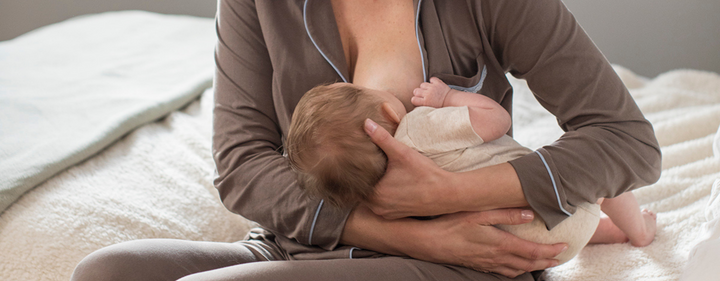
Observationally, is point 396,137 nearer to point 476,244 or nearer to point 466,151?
point 466,151

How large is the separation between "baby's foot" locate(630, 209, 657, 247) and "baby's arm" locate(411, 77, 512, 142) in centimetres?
45

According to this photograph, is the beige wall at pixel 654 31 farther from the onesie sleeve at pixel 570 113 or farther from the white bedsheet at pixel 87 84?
the white bedsheet at pixel 87 84

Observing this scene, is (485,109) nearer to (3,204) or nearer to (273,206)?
(273,206)

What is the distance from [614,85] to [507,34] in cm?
23

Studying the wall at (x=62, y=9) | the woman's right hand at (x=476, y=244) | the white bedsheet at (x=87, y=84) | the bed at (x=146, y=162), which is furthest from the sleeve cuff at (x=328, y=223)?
the wall at (x=62, y=9)

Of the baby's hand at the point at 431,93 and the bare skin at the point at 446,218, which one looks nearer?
the bare skin at the point at 446,218

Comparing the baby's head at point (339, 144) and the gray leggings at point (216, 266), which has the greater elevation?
the baby's head at point (339, 144)

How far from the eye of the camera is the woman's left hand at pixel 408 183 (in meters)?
0.88

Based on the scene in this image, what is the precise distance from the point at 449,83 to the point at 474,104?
101 millimetres

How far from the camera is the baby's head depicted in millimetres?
896

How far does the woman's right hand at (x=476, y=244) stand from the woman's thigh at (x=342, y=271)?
0.03 m

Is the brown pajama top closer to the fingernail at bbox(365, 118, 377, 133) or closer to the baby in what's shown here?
the baby

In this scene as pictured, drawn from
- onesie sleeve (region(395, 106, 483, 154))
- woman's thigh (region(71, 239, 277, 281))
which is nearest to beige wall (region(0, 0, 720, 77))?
onesie sleeve (region(395, 106, 483, 154))

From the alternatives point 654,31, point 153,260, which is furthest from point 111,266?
point 654,31
